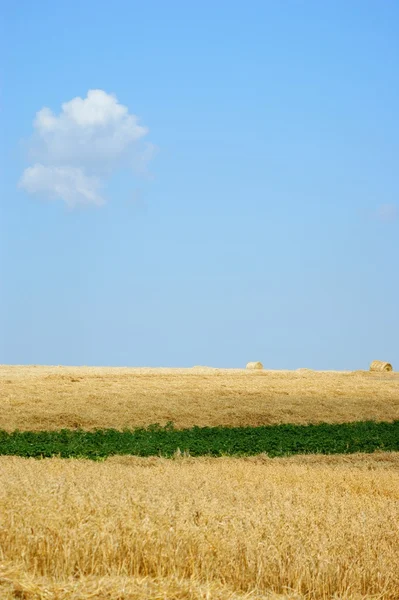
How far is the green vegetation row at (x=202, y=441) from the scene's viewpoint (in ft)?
56.5

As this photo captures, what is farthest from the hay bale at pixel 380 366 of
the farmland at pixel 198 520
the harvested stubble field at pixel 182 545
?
the harvested stubble field at pixel 182 545

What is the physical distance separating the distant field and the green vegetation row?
5.82 feet

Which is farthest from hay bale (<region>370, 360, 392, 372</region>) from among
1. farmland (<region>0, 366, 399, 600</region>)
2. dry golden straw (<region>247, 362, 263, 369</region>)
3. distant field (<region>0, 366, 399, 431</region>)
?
farmland (<region>0, 366, 399, 600</region>)

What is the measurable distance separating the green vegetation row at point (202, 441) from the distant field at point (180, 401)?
177 centimetres

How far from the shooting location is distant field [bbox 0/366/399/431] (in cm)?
2392

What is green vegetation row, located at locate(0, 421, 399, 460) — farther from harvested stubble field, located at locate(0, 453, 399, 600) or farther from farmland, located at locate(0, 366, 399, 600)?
harvested stubble field, located at locate(0, 453, 399, 600)

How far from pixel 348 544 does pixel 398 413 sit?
22417mm

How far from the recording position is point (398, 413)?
29.6 metres

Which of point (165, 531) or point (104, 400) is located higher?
point (104, 400)

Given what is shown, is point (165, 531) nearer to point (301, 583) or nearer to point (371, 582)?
point (301, 583)

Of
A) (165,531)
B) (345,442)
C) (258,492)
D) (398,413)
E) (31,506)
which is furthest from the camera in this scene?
(398,413)

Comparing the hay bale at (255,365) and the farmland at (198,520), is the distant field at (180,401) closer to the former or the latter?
the farmland at (198,520)

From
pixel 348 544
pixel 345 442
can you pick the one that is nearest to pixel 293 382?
pixel 345 442

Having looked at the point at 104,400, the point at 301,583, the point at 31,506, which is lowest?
the point at 301,583
